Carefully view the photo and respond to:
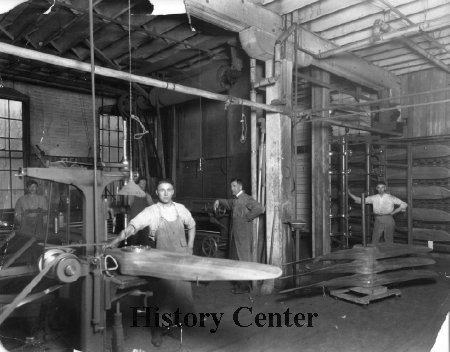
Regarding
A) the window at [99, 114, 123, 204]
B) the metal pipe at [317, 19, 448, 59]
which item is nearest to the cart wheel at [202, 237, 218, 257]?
the metal pipe at [317, 19, 448, 59]

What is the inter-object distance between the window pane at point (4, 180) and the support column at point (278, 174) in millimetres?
7824

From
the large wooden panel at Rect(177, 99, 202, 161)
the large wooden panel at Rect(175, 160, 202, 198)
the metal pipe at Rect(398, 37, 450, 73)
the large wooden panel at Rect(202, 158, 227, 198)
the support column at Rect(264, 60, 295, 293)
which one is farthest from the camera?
the large wooden panel at Rect(177, 99, 202, 161)

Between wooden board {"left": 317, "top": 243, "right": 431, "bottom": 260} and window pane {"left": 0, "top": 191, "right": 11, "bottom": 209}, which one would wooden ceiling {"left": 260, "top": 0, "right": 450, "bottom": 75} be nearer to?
wooden board {"left": 317, "top": 243, "right": 431, "bottom": 260}

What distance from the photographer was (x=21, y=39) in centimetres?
791

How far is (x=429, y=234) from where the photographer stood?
9180mm

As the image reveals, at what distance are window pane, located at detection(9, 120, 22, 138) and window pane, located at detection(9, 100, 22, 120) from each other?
141mm

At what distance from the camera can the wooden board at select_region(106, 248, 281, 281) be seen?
2945mm

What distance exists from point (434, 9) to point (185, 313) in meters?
6.13

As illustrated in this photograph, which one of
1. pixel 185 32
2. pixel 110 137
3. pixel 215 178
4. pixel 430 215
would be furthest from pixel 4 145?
pixel 430 215

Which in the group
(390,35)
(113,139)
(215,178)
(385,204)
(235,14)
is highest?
(235,14)

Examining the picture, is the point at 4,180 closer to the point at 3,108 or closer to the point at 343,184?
the point at 3,108

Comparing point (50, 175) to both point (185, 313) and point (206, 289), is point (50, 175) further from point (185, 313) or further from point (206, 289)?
point (206, 289)

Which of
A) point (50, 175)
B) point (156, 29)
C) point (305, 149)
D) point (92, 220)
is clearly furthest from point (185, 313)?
Result: point (305, 149)

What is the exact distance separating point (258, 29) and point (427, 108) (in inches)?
232
